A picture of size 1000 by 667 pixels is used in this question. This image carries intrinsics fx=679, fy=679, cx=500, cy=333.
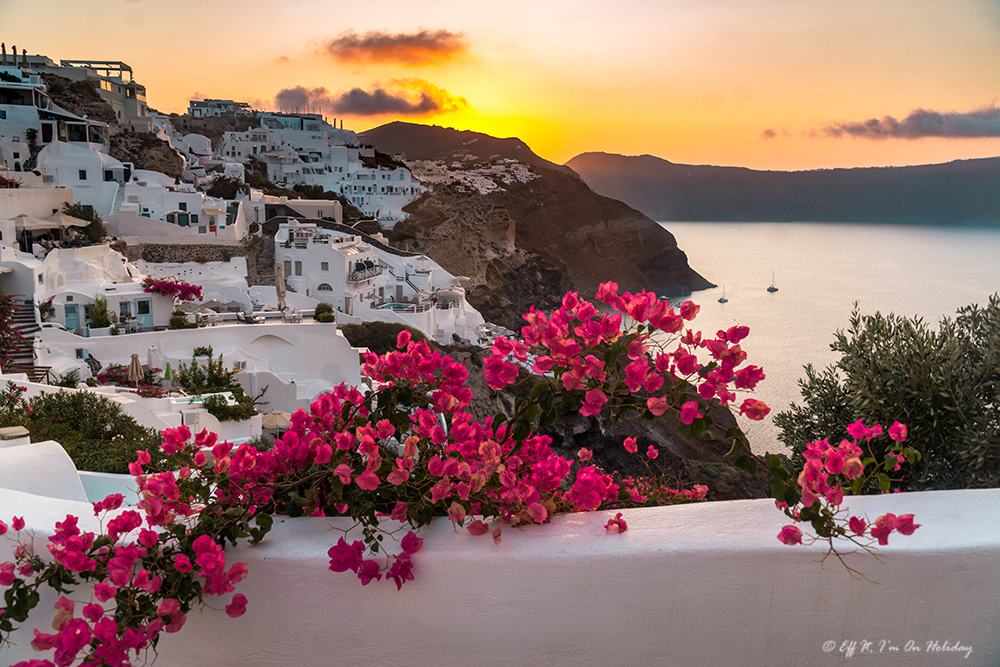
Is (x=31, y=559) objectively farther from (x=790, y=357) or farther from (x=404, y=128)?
(x=404, y=128)

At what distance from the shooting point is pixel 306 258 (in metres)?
22.0

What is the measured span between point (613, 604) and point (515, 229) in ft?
180

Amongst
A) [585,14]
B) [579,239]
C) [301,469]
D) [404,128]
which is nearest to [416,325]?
[585,14]

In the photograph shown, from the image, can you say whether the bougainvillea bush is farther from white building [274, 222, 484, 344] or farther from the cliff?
the cliff

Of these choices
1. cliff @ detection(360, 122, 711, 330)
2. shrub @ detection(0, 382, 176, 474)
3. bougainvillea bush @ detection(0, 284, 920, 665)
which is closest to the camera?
bougainvillea bush @ detection(0, 284, 920, 665)

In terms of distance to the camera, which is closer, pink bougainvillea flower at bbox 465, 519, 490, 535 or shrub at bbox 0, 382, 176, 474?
pink bougainvillea flower at bbox 465, 519, 490, 535

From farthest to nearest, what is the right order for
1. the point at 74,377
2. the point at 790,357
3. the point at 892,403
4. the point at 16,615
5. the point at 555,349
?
the point at 790,357 → the point at 74,377 → the point at 892,403 → the point at 555,349 → the point at 16,615

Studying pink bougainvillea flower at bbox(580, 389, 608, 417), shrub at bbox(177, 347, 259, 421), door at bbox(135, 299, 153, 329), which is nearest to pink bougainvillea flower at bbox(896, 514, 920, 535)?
pink bougainvillea flower at bbox(580, 389, 608, 417)

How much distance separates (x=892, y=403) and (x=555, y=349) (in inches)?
110

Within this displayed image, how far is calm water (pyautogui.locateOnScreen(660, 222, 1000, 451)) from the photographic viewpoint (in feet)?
104

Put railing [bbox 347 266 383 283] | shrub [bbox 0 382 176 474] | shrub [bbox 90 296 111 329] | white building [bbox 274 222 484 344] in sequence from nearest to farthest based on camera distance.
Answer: shrub [bbox 0 382 176 474]
shrub [bbox 90 296 111 329]
white building [bbox 274 222 484 344]
railing [bbox 347 266 383 283]

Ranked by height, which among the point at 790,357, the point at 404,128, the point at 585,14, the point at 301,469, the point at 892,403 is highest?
the point at 404,128

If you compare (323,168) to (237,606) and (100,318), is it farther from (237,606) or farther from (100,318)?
(237,606)

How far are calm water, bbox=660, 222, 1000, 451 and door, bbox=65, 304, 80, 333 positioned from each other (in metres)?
18.6
